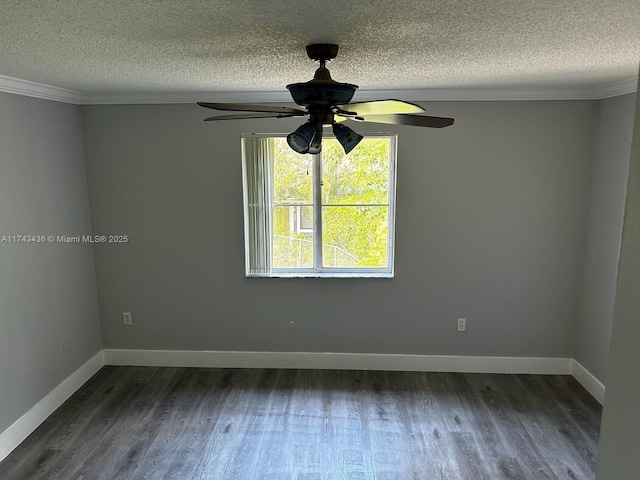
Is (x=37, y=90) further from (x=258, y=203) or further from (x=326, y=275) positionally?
(x=326, y=275)

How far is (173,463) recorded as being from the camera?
2.69 meters

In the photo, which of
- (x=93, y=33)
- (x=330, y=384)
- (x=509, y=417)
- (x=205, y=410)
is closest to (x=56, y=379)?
(x=205, y=410)

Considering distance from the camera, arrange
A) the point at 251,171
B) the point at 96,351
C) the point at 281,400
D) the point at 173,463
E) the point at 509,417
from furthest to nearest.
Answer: the point at 96,351
the point at 251,171
the point at 281,400
the point at 509,417
the point at 173,463

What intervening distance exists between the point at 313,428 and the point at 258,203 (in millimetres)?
1830

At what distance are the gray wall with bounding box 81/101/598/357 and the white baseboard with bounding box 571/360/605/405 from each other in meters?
0.21

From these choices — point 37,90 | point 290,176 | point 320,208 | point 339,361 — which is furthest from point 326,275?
point 37,90

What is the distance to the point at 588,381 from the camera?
350 centimetres

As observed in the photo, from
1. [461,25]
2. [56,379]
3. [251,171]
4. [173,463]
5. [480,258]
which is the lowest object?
[173,463]

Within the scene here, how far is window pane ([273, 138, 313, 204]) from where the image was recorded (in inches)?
144

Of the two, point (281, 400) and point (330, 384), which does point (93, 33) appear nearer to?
point (281, 400)

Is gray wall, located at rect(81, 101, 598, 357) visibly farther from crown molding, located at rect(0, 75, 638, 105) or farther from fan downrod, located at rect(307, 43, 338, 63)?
fan downrod, located at rect(307, 43, 338, 63)

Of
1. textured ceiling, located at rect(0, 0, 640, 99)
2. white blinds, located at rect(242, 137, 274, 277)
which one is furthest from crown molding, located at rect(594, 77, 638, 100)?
white blinds, located at rect(242, 137, 274, 277)

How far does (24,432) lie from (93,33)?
2.71 metres

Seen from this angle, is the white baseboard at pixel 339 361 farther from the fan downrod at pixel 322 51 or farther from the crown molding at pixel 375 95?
the fan downrod at pixel 322 51
